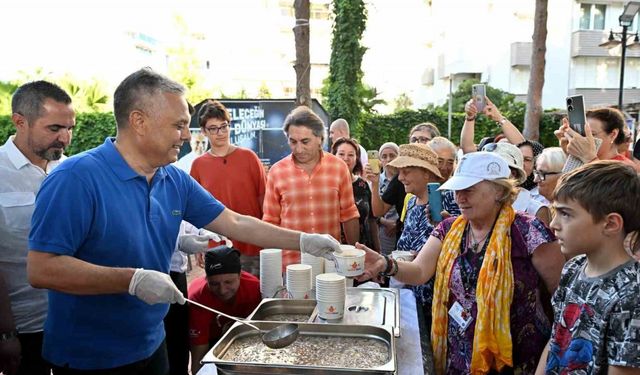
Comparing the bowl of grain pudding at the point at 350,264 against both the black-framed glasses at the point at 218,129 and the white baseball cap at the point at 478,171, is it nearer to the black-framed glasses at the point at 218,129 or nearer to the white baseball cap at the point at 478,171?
the white baseball cap at the point at 478,171

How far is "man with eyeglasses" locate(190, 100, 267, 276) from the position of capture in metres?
3.65

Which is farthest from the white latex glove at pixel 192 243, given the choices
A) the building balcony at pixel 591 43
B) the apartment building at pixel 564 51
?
the building balcony at pixel 591 43

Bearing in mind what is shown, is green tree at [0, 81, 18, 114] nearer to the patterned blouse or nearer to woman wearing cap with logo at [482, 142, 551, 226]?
woman wearing cap with logo at [482, 142, 551, 226]

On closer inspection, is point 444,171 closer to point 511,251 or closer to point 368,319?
point 511,251

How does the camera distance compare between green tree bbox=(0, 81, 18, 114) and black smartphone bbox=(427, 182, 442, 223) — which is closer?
black smartphone bbox=(427, 182, 442, 223)

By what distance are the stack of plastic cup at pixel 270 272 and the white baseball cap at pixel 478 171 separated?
925 millimetres

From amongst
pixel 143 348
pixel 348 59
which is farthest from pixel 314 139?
pixel 348 59

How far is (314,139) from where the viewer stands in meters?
3.26

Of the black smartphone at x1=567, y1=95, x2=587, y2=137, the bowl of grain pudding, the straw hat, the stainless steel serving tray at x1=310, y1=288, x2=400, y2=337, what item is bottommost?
the stainless steel serving tray at x1=310, y1=288, x2=400, y2=337

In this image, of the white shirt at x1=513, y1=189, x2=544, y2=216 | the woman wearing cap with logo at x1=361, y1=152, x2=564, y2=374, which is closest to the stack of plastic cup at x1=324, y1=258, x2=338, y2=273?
the woman wearing cap with logo at x1=361, y1=152, x2=564, y2=374

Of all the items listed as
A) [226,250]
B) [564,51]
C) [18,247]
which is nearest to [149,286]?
[18,247]

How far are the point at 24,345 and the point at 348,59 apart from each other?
1217 centimetres

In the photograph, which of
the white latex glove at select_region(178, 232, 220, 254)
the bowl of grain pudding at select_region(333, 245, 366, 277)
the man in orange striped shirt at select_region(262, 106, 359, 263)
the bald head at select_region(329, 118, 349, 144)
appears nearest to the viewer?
the bowl of grain pudding at select_region(333, 245, 366, 277)

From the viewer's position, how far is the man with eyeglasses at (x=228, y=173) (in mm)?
3648
